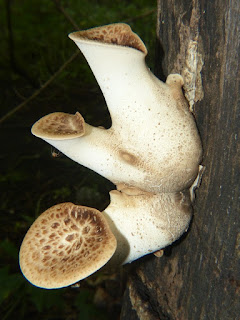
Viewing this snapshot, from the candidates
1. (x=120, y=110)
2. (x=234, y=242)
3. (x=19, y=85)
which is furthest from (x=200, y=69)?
(x=19, y=85)

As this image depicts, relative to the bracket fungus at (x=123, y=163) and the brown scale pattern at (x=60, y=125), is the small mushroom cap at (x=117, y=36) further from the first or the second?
the brown scale pattern at (x=60, y=125)

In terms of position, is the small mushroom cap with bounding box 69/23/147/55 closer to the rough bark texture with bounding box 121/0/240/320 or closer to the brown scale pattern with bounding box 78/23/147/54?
the brown scale pattern with bounding box 78/23/147/54

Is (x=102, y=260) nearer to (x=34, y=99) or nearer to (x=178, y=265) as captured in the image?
(x=178, y=265)

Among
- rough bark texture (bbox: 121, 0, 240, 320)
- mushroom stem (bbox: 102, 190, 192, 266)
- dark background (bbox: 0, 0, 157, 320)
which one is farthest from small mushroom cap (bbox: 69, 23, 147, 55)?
dark background (bbox: 0, 0, 157, 320)

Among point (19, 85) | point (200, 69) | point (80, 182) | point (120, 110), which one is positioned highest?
point (200, 69)

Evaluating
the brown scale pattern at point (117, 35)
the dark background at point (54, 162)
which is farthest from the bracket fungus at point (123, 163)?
the dark background at point (54, 162)

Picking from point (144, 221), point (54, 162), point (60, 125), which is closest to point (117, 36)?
point (60, 125)

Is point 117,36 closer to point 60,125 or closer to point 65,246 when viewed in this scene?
point 60,125
